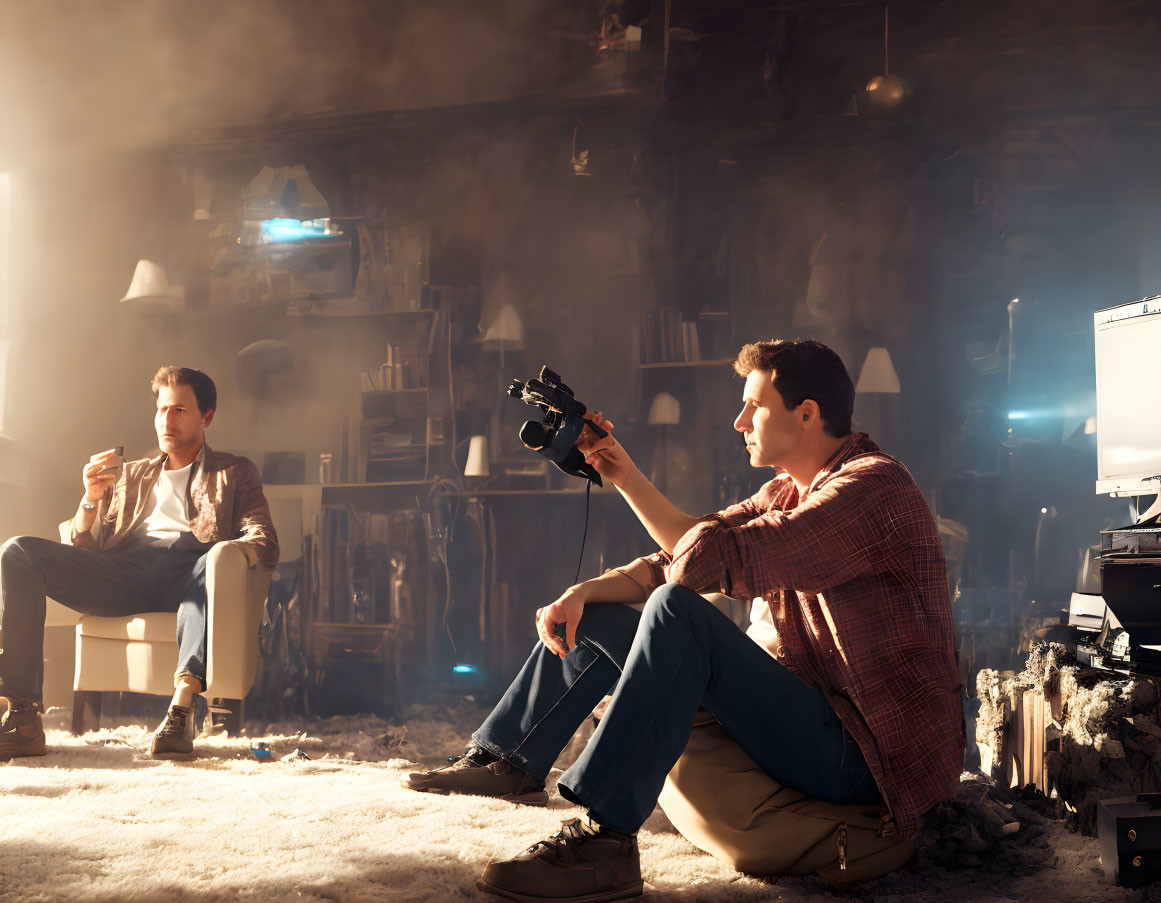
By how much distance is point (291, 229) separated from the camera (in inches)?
156

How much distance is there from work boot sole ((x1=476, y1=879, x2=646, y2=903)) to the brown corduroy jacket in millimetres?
1695

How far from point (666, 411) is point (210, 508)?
1919mm

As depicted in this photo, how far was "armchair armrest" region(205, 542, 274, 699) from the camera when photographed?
2.42 m

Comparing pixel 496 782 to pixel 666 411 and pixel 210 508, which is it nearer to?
pixel 210 508

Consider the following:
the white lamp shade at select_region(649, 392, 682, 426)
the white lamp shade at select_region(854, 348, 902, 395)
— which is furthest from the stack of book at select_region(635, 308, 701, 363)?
the white lamp shade at select_region(854, 348, 902, 395)

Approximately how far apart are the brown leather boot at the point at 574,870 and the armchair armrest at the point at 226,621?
153 cm

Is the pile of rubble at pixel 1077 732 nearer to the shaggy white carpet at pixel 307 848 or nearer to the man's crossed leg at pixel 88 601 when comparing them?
the shaggy white carpet at pixel 307 848

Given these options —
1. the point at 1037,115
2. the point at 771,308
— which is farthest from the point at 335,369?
the point at 1037,115

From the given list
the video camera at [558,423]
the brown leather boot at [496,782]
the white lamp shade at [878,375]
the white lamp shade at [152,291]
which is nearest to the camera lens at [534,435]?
the video camera at [558,423]

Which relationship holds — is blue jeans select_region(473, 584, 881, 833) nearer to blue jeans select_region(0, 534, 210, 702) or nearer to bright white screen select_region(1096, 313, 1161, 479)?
bright white screen select_region(1096, 313, 1161, 479)

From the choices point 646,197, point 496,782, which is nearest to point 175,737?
point 496,782

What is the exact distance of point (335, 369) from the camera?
13.0 feet

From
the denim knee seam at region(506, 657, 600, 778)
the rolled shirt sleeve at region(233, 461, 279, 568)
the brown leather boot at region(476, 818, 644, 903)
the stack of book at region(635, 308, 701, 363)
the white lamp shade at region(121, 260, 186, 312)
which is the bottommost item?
the brown leather boot at region(476, 818, 644, 903)

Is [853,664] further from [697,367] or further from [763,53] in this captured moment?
[763,53]
